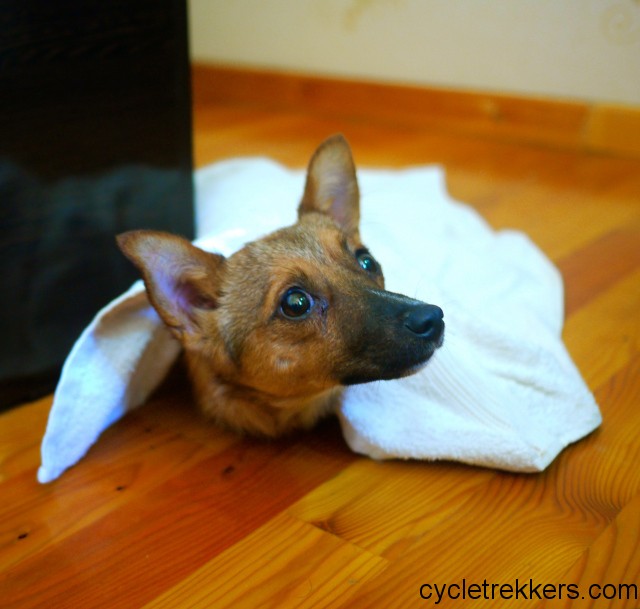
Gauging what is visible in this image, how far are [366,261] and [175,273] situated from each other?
502 millimetres

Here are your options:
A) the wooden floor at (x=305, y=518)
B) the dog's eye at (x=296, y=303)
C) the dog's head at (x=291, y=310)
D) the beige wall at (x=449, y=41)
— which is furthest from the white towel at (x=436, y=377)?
the beige wall at (x=449, y=41)

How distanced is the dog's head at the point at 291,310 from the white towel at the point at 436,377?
0.55 ft

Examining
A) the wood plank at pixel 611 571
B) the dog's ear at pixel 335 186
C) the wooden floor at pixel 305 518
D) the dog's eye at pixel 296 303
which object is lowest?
the wooden floor at pixel 305 518

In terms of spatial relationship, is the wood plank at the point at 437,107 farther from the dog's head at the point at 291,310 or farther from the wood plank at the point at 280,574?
the wood plank at the point at 280,574

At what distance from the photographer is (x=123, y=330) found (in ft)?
6.32

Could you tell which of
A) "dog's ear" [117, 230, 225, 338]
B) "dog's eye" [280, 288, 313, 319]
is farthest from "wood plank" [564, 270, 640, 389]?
"dog's ear" [117, 230, 225, 338]

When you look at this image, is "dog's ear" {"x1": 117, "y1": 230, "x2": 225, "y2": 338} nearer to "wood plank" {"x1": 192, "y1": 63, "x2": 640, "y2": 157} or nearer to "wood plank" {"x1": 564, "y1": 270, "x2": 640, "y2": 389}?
"wood plank" {"x1": 564, "y1": 270, "x2": 640, "y2": 389}

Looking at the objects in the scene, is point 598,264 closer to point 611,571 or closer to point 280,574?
point 611,571

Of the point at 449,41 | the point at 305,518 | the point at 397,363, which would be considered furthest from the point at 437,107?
the point at 305,518

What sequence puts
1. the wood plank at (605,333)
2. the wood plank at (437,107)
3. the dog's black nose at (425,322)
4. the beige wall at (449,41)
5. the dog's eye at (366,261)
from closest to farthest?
the dog's black nose at (425,322) → the dog's eye at (366,261) → the wood plank at (605,333) → the beige wall at (449,41) → the wood plank at (437,107)

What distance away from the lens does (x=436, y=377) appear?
5.95ft

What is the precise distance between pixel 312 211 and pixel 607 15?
101 inches

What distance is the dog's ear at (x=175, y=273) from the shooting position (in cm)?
165

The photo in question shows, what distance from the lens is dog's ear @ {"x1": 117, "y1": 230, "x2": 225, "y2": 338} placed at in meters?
1.65
